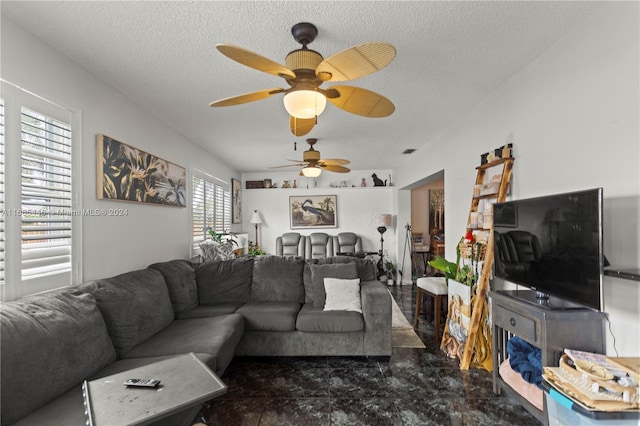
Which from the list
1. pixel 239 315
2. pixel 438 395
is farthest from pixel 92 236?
pixel 438 395

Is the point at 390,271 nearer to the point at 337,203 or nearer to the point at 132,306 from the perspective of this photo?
the point at 337,203

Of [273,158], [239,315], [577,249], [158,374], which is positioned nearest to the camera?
[158,374]

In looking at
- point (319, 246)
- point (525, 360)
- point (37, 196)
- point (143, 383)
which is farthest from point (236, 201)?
point (525, 360)

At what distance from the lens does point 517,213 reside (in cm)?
214

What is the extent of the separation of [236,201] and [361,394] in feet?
16.5

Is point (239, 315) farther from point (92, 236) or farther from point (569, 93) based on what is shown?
point (569, 93)

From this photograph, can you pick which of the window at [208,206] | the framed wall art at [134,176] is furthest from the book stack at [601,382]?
the window at [208,206]

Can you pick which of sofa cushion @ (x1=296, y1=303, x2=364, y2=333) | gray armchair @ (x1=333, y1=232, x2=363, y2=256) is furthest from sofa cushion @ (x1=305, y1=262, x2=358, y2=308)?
gray armchair @ (x1=333, y1=232, x2=363, y2=256)

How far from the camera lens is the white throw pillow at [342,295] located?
118 inches

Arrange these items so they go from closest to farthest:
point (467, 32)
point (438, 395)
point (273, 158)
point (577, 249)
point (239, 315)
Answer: point (577, 249), point (467, 32), point (438, 395), point (239, 315), point (273, 158)

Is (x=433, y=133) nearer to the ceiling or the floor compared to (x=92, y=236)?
nearer to the ceiling

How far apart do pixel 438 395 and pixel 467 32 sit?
2634 mm

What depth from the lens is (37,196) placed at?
1877mm

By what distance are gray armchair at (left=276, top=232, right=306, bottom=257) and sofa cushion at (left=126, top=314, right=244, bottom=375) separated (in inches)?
149
